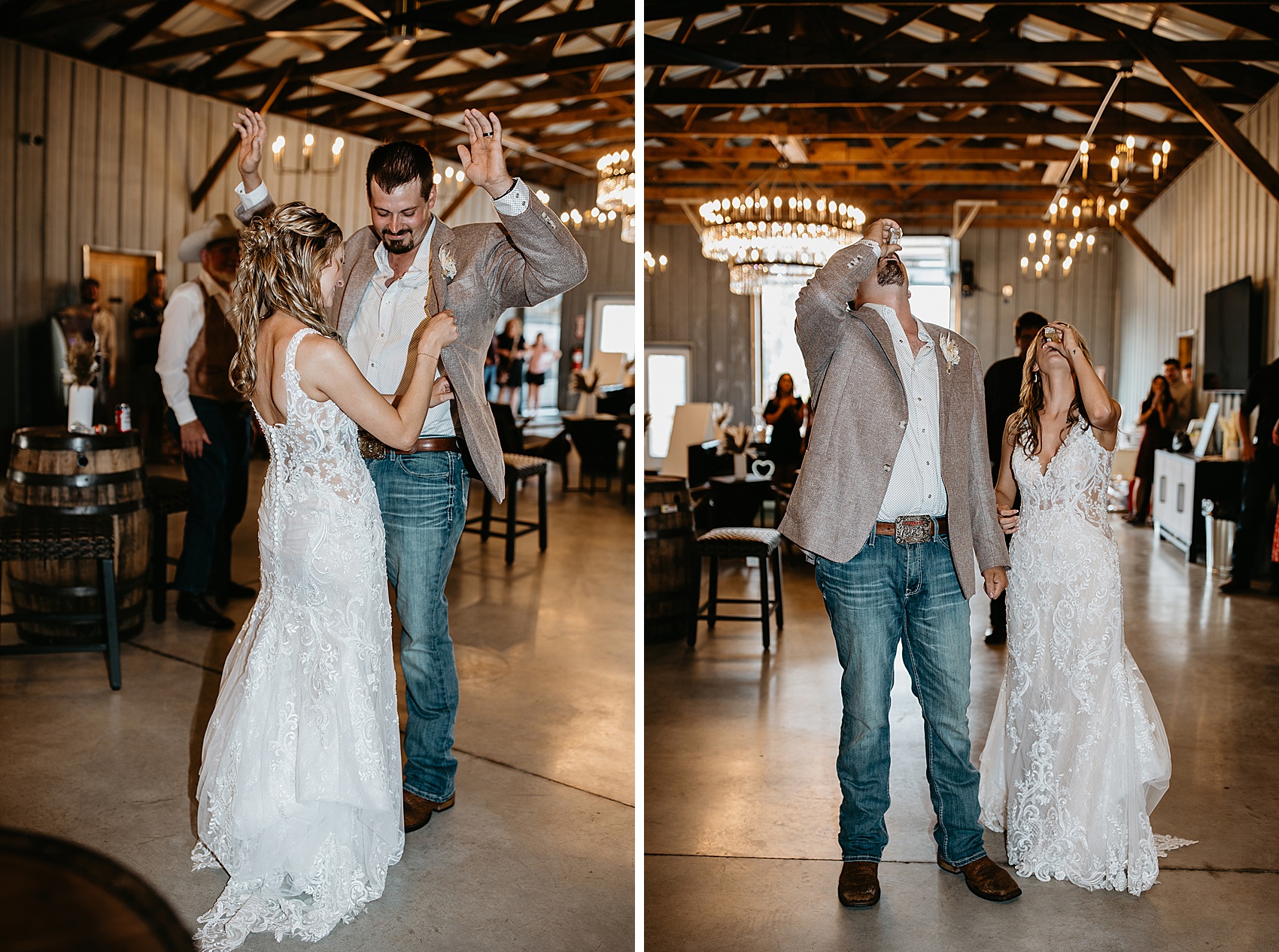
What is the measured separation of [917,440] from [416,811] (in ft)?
5.24

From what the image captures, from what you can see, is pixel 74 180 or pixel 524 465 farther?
pixel 74 180

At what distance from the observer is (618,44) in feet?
31.1

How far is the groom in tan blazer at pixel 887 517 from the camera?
2268 mm

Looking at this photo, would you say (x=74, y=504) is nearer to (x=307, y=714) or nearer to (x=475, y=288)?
(x=307, y=714)

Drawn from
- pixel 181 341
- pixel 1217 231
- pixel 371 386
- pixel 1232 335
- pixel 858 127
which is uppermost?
pixel 858 127

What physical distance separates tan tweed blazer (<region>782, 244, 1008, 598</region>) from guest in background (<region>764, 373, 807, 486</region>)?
159 inches

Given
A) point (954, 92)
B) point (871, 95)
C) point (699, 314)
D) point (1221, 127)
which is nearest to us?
point (1221, 127)

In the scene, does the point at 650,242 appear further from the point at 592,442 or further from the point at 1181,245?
the point at 1181,245

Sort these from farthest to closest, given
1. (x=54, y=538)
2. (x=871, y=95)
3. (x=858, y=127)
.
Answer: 1. (x=858, y=127)
2. (x=871, y=95)
3. (x=54, y=538)

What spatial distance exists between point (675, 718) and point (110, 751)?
1878 mm

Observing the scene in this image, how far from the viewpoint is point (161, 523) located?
466cm

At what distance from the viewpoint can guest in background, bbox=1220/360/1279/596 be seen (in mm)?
4605

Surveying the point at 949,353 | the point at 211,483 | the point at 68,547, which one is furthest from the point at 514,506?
the point at 949,353

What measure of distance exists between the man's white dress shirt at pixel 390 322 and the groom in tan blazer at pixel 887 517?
36.2 inches
